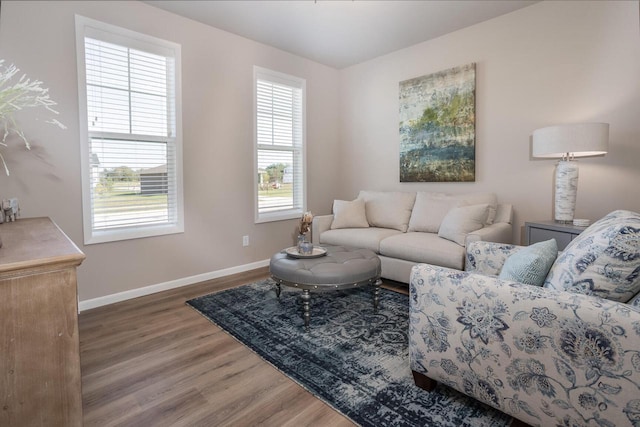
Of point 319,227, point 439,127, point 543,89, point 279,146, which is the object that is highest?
point 543,89

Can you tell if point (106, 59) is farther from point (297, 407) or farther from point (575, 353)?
point (575, 353)

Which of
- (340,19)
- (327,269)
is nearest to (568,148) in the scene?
(327,269)

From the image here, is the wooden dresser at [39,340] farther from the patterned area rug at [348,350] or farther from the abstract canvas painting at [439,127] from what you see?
the abstract canvas painting at [439,127]

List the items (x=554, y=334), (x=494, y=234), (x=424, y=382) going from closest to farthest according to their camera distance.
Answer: (x=554, y=334) → (x=424, y=382) → (x=494, y=234)

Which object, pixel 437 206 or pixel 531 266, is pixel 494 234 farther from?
pixel 531 266

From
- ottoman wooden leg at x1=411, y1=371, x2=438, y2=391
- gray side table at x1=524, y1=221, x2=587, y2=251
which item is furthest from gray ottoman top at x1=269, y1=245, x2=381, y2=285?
gray side table at x1=524, y1=221, x2=587, y2=251

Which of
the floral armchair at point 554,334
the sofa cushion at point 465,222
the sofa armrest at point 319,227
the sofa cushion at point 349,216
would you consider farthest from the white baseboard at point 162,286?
the floral armchair at point 554,334

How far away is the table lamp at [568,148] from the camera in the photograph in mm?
2518

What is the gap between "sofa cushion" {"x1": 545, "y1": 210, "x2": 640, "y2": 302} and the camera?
1.21m

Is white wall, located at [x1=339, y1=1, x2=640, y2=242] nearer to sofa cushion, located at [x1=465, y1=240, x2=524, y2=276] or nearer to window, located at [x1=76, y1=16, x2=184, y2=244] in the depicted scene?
sofa cushion, located at [x1=465, y1=240, x2=524, y2=276]

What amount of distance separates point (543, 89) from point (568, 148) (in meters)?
0.94

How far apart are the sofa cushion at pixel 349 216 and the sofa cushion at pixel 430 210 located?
58 cm

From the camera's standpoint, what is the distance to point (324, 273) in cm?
239

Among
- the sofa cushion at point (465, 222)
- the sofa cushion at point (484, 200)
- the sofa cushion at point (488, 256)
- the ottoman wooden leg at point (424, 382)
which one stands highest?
the sofa cushion at point (484, 200)
